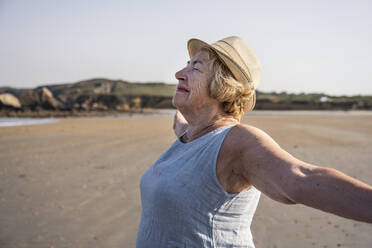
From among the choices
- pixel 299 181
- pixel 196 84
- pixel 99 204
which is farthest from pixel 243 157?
pixel 99 204

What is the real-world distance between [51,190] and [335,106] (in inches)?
1653

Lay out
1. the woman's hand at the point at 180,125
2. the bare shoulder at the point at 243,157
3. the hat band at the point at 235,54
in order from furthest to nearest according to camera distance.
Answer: the woman's hand at the point at 180,125
the hat band at the point at 235,54
the bare shoulder at the point at 243,157

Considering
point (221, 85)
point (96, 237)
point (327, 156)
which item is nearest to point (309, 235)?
point (96, 237)

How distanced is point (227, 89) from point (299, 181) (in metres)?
0.77

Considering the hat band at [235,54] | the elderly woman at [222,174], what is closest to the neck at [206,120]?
the elderly woman at [222,174]

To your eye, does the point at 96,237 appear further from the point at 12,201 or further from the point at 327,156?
the point at 327,156

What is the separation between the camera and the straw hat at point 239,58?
174 centimetres

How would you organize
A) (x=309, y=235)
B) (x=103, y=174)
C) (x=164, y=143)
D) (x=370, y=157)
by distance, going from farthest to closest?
(x=164, y=143) → (x=370, y=157) → (x=103, y=174) → (x=309, y=235)

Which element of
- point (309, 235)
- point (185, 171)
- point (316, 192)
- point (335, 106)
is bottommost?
point (335, 106)

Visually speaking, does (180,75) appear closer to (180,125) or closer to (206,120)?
(206,120)

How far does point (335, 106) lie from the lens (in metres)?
41.4

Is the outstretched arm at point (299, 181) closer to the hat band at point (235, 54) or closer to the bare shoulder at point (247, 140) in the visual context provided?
the bare shoulder at point (247, 140)

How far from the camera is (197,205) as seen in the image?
1.43 metres

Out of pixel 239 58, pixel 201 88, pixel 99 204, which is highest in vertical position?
pixel 239 58
